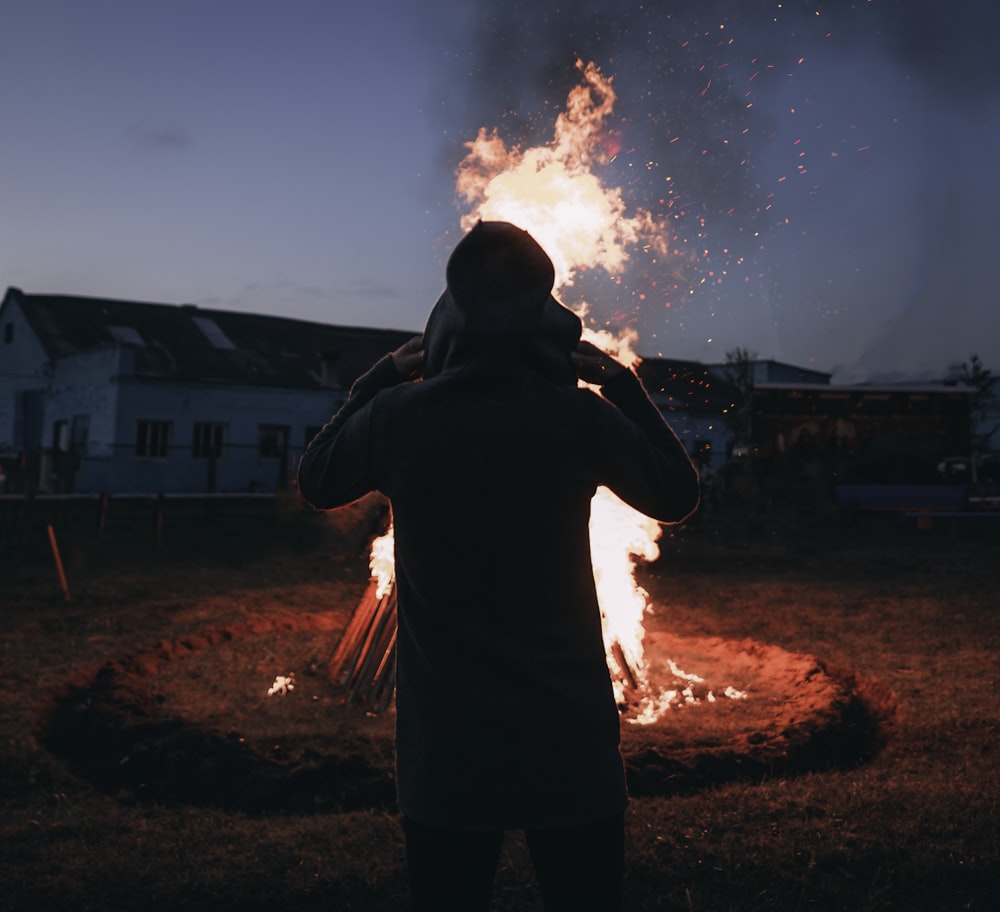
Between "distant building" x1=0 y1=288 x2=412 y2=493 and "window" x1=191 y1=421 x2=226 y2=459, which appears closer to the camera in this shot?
"distant building" x1=0 y1=288 x2=412 y2=493

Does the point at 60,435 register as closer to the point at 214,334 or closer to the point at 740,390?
the point at 214,334

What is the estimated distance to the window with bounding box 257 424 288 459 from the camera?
31.2 metres

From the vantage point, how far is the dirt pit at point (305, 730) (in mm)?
5000

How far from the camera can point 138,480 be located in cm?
2820

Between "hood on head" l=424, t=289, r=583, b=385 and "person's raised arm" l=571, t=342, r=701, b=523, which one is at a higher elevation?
"hood on head" l=424, t=289, r=583, b=385

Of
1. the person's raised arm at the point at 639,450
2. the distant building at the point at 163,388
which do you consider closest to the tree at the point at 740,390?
the distant building at the point at 163,388

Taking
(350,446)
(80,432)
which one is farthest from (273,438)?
(350,446)

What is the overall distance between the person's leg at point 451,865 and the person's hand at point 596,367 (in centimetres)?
105

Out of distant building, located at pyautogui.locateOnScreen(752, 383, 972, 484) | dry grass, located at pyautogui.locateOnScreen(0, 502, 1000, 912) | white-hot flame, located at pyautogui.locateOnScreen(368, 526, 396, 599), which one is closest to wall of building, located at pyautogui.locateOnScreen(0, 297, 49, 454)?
dry grass, located at pyautogui.locateOnScreen(0, 502, 1000, 912)

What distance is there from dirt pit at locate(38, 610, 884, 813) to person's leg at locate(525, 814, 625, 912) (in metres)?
3.14

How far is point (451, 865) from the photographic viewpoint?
6.21 feet

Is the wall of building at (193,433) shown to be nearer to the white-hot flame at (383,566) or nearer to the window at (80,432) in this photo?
the window at (80,432)

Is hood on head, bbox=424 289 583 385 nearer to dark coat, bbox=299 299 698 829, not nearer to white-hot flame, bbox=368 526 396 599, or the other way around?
dark coat, bbox=299 299 698 829

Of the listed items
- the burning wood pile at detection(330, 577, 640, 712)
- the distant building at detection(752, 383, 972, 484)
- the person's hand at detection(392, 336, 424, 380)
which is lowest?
the burning wood pile at detection(330, 577, 640, 712)
